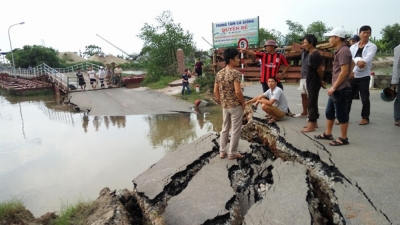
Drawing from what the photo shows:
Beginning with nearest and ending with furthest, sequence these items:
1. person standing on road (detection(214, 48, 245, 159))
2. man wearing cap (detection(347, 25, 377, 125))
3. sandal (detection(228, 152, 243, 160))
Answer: person standing on road (detection(214, 48, 245, 159)), sandal (detection(228, 152, 243, 160)), man wearing cap (detection(347, 25, 377, 125))

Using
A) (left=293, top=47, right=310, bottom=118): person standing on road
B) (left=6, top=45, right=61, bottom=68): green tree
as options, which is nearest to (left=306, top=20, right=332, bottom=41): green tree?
(left=293, top=47, right=310, bottom=118): person standing on road

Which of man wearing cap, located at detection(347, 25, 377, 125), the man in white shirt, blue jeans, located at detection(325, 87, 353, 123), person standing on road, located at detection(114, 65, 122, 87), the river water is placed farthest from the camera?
person standing on road, located at detection(114, 65, 122, 87)

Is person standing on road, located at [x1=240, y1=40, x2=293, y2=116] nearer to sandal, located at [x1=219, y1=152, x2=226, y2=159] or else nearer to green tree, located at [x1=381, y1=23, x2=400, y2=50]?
sandal, located at [x1=219, y1=152, x2=226, y2=159]

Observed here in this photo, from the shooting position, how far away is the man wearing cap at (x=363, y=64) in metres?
4.59

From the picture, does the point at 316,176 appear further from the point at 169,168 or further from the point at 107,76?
the point at 107,76

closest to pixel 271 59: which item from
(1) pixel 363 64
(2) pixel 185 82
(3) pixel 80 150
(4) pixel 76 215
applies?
(1) pixel 363 64

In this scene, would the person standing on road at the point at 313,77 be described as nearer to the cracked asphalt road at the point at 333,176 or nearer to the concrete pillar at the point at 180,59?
the cracked asphalt road at the point at 333,176

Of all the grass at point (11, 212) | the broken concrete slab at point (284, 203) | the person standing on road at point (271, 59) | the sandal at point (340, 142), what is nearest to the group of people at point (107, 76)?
the person standing on road at point (271, 59)

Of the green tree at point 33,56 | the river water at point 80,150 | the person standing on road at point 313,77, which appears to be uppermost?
the green tree at point 33,56

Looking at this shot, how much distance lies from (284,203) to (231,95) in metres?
1.57

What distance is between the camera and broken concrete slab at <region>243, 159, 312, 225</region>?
2.54 metres

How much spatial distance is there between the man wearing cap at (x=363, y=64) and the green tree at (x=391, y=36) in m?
38.9

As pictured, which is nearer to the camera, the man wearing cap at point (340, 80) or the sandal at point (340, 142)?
the man wearing cap at point (340, 80)

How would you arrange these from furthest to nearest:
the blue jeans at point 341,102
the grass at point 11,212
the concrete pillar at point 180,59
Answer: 1. the concrete pillar at point 180,59
2. the blue jeans at point 341,102
3. the grass at point 11,212
